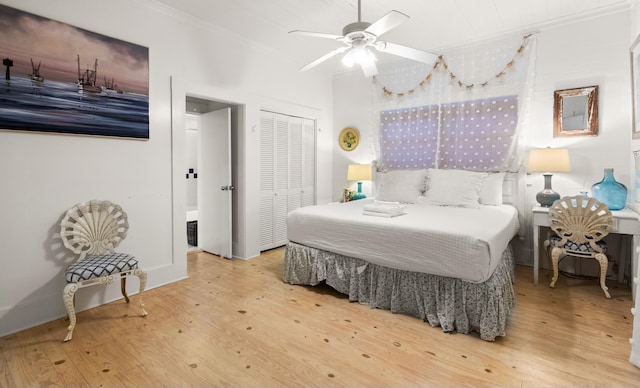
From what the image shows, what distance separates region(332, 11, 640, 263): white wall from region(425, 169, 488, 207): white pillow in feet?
→ 2.15

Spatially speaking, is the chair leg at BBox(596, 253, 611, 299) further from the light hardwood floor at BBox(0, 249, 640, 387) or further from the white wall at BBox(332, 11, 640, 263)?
the white wall at BBox(332, 11, 640, 263)

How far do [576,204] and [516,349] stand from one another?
155 centimetres

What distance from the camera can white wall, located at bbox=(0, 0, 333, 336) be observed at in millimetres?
2303

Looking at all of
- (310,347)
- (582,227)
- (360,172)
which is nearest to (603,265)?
(582,227)

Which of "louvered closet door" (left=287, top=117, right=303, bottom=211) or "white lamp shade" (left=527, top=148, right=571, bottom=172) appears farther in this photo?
"louvered closet door" (left=287, top=117, right=303, bottom=211)

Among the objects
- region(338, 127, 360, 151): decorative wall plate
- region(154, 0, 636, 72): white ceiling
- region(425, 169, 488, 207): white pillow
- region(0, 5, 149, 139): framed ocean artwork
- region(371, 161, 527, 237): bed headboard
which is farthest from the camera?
region(338, 127, 360, 151): decorative wall plate

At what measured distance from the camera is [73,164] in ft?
8.31

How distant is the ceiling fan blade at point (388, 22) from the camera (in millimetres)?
1991

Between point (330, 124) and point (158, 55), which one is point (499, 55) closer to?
point (330, 124)

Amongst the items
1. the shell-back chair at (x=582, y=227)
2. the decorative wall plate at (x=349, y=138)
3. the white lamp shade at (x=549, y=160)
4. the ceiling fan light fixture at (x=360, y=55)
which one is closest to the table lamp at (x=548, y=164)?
the white lamp shade at (x=549, y=160)

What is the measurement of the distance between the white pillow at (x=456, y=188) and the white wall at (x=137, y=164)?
2.16 metres

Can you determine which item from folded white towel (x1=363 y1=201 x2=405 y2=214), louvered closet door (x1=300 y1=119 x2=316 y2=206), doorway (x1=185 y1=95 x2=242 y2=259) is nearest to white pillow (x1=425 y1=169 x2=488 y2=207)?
folded white towel (x1=363 y1=201 x2=405 y2=214)

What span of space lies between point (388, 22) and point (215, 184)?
2924 mm

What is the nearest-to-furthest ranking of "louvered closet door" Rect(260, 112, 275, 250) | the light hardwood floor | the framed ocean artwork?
the light hardwood floor
the framed ocean artwork
"louvered closet door" Rect(260, 112, 275, 250)
